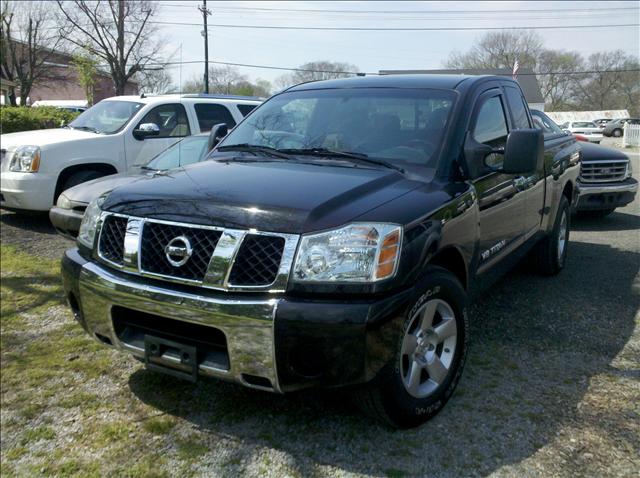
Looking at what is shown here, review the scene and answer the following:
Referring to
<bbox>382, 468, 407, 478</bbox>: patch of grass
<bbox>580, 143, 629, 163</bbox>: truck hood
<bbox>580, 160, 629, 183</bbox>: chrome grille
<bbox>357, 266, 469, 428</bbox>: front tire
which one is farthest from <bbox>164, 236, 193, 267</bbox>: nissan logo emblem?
<bbox>580, 143, 629, 163</bbox>: truck hood

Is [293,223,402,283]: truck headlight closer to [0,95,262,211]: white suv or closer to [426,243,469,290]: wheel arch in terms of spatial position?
[426,243,469,290]: wheel arch

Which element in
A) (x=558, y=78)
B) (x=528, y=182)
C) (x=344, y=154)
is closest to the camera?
(x=344, y=154)

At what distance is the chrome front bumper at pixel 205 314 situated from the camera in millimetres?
2422

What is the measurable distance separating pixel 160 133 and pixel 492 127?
589cm

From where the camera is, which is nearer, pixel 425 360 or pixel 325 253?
pixel 325 253

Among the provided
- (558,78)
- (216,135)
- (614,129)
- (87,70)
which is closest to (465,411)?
(216,135)

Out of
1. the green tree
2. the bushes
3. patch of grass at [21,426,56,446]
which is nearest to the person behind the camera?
patch of grass at [21,426,56,446]

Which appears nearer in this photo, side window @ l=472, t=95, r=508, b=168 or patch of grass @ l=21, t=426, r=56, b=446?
patch of grass @ l=21, t=426, r=56, b=446

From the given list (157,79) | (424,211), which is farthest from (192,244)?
(157,79)

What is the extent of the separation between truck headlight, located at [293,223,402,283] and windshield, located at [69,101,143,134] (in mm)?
6539

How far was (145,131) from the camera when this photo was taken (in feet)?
26.0

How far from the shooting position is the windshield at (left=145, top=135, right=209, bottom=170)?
6555 mm

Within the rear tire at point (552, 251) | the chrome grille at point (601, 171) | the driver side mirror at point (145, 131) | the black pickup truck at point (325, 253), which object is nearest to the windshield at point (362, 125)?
the black pickup truck at point (325, 253)

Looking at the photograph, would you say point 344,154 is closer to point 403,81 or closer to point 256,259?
point 403,81
